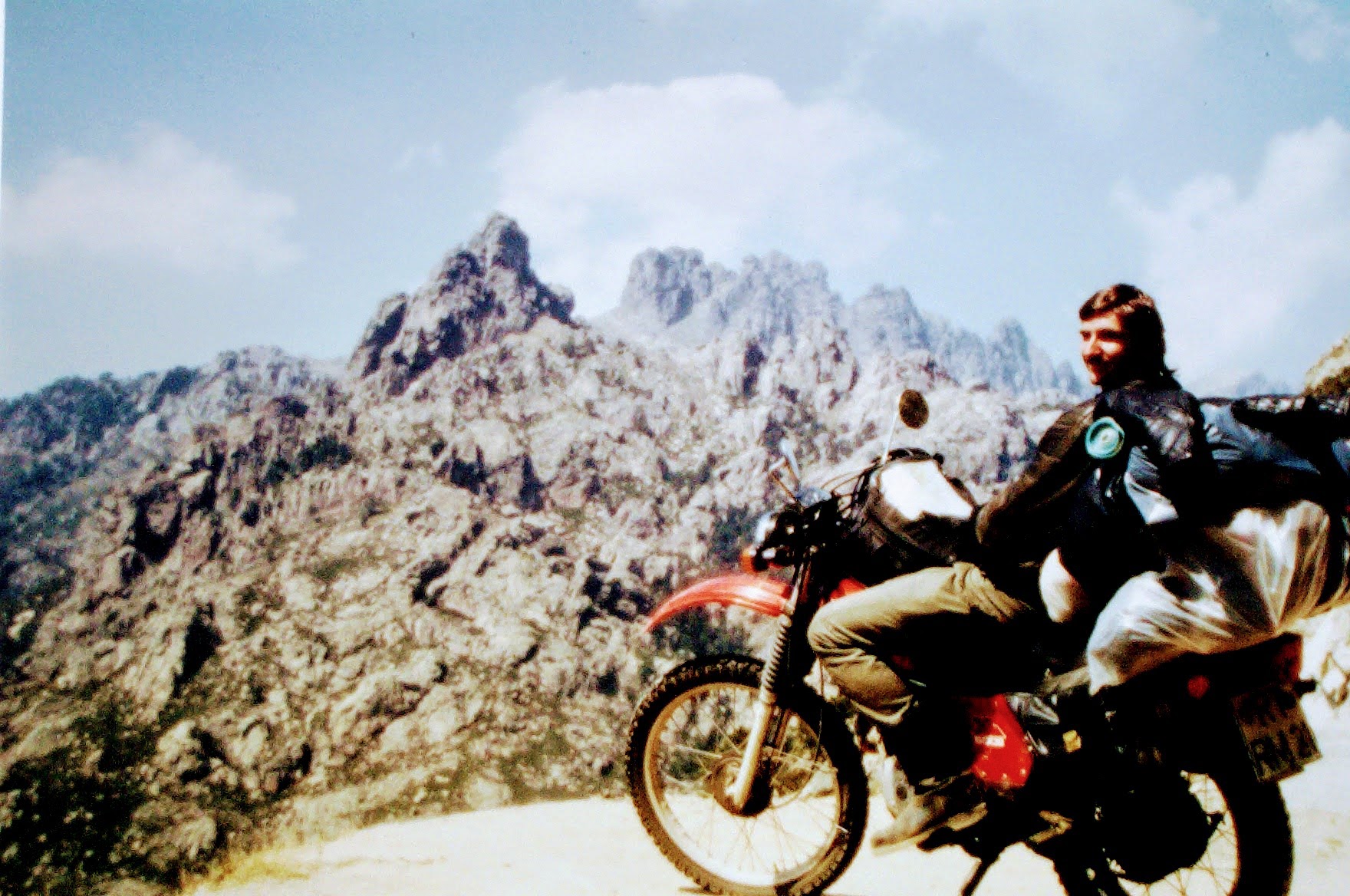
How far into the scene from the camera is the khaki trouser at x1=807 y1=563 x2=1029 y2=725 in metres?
3.09

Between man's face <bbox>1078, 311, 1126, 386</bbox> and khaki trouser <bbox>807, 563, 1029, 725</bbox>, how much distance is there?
1007 millimetres

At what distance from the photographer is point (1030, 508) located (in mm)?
2736

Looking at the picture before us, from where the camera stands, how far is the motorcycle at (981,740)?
2.74 metres

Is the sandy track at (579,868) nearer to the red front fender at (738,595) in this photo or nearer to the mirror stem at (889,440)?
the red front fender at (738,595)

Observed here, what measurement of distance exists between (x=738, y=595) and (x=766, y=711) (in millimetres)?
621

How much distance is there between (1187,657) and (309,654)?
159m

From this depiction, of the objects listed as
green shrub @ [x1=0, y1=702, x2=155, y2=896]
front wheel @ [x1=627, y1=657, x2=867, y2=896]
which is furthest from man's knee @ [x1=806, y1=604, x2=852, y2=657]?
green shrub @ [x1=0, y1=702, x2=155, y2=896]

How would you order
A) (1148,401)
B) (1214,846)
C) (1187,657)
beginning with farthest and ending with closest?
(1214,846)
(1187,657)
(1148,401)

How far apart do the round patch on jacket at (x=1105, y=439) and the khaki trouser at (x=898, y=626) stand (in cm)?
81

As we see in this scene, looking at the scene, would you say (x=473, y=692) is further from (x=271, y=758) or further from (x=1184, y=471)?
(x=1184, y=471)

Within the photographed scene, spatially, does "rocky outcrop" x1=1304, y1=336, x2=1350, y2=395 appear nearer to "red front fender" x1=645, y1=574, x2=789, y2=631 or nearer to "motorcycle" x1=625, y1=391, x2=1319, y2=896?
"motorcycle" x1=625, y1=391, x2=1319, y2=896

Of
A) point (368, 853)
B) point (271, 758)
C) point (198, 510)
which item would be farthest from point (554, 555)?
point (368, 853)

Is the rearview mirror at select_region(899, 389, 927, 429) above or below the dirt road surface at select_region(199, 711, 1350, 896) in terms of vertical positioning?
above

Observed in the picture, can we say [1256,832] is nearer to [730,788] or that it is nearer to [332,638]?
[730,788]
